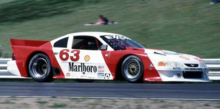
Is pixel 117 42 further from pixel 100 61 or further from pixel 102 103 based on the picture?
pixel 102 103

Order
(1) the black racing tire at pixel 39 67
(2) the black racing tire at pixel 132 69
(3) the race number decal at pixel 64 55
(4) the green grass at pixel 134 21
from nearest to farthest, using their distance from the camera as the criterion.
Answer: (2) the black racing tire at pixel 132 69 → (3) the race number decal at pixel 64 55 → (1) the black racing tire at pixel 39 67 → (4) the green grass at pixel 134 21

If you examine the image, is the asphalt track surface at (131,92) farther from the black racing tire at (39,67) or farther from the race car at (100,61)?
the black racing tire at (39,67)

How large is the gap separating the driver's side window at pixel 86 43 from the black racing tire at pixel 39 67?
0.81 m

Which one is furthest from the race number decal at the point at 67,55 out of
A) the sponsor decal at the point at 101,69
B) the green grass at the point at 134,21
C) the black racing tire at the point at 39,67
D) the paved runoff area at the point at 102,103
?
the green grass at the point at 134,21

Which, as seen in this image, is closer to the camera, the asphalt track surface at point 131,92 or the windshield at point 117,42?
the asphalt track surface at point 131,92

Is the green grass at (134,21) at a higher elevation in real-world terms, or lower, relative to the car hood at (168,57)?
higher

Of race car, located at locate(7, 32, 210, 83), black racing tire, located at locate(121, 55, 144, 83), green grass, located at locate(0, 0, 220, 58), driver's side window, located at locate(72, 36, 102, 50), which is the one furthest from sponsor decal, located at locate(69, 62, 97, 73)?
green grass, located at locate(0, 0, 220, 58)

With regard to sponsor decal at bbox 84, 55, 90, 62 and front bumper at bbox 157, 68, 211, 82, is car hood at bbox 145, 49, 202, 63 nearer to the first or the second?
front bumper at bbox 157, 68, 211, 82

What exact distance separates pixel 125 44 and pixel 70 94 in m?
3.02

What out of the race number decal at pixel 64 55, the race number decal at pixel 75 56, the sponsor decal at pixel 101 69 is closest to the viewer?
the sponsor decal at pixel 101 69

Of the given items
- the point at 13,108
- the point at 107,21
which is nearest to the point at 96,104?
the point at 13,108

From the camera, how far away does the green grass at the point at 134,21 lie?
18.2 m

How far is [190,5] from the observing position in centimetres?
2192

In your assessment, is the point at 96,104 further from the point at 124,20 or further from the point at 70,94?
the point at 124,20
